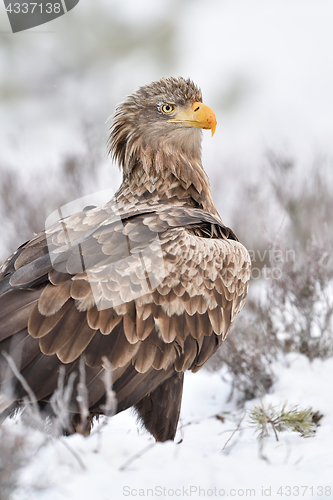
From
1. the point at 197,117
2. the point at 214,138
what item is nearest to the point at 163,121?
the point at 197,117

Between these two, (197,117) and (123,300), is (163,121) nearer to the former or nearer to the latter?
(197,117)

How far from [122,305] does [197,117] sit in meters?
1.84

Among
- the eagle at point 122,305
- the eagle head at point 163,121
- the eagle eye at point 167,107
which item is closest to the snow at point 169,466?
the eagle at point 122,305

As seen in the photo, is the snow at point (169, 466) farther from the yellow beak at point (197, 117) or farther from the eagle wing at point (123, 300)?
the yellow beak at point (197, 117)

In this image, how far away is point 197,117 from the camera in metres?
3.99

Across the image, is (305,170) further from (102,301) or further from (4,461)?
(4,461)

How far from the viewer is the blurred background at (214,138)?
5363 millimetres

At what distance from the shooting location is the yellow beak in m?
3.96

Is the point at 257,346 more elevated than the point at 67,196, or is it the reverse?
the point at 67,196

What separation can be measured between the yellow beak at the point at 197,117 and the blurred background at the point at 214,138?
2.74 feet

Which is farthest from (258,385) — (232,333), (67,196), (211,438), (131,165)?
(67,196)

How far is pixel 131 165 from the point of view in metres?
4.23

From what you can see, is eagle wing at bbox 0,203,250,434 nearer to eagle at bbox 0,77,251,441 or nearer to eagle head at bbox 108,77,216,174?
eagle at bbox 0,77,251,441

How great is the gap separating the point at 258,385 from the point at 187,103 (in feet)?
9.13
